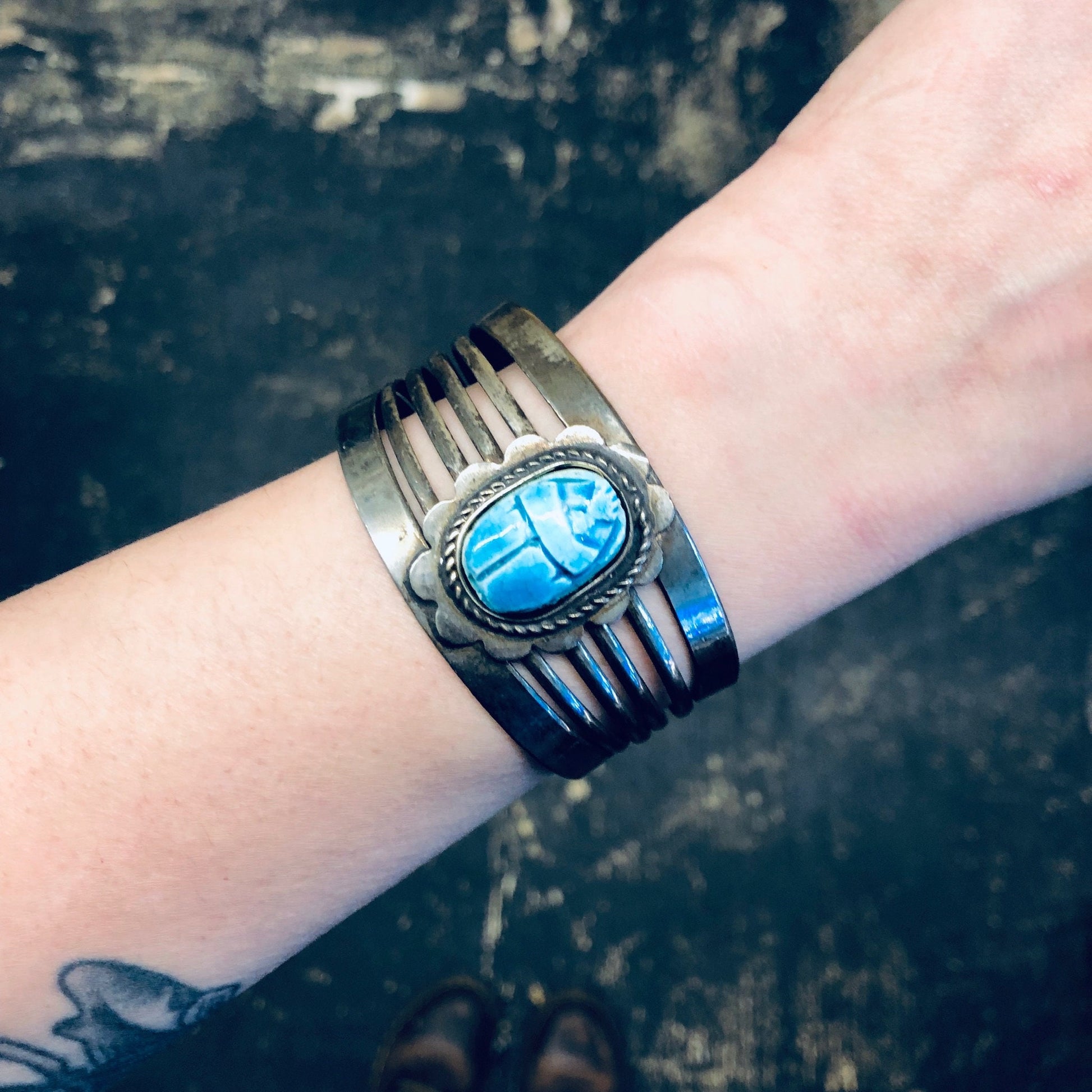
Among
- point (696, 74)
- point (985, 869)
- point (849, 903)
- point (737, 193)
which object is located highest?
point (696, 74)

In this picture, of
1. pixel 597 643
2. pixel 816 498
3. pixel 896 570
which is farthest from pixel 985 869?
pixel 597 643

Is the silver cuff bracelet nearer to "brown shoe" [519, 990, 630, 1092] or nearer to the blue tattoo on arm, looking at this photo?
the blue tattoo on arm

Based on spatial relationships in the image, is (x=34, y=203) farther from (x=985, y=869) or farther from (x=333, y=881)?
(x=985, y=869)

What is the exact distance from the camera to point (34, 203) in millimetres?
1532

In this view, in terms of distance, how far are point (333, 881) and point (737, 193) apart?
90 cm

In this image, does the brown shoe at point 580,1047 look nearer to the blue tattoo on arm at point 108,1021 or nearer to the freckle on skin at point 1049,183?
the blue tattoo on arm at point 108,1021

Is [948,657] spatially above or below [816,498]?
below

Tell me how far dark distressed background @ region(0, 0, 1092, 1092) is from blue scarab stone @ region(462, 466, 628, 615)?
109cm

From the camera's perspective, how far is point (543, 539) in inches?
27.4

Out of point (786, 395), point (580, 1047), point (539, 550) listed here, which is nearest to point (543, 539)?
point (539, 550)

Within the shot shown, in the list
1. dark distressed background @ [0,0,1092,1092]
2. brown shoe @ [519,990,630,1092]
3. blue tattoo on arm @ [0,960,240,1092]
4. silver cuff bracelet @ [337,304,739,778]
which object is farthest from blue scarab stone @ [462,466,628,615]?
brown shoe @ [519,990,630,1092]

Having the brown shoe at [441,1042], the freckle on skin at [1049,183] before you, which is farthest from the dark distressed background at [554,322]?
the freckle on skin at [1049,183]

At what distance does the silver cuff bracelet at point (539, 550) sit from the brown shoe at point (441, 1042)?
1446 millimetres

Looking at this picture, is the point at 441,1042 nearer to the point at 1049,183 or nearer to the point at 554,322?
the point at 554,322
